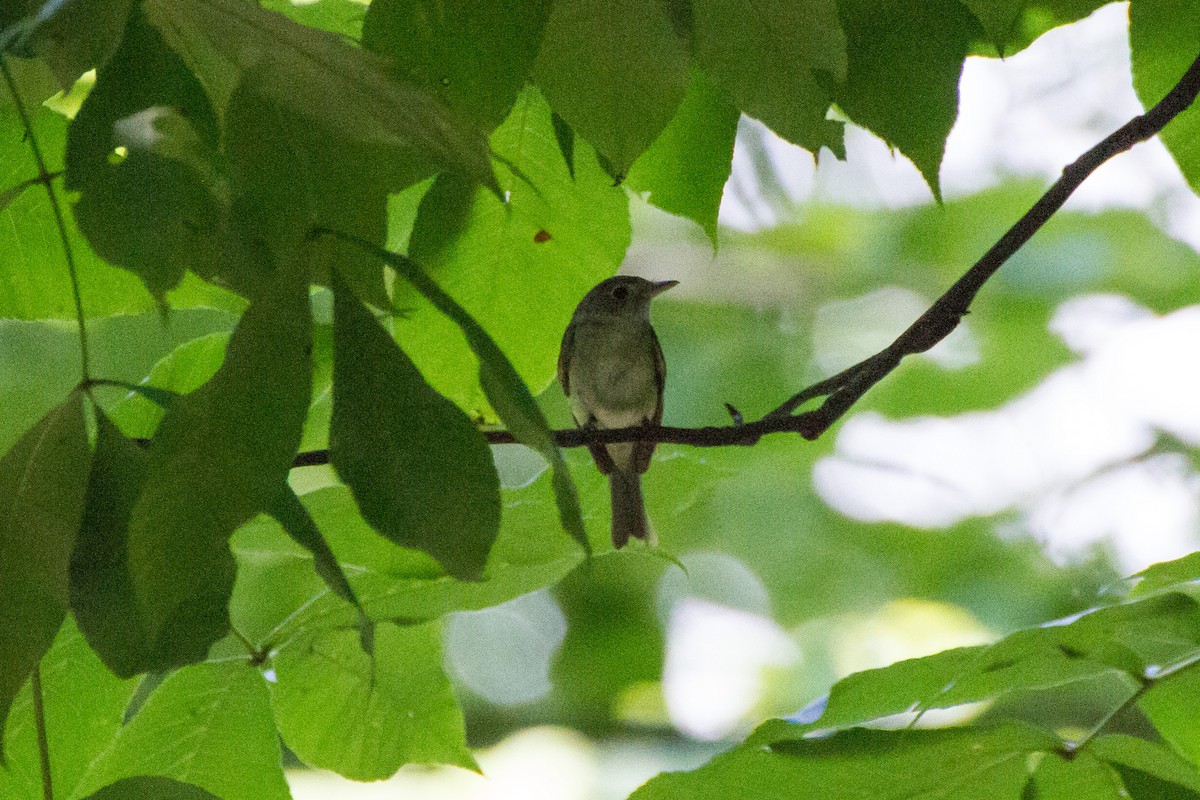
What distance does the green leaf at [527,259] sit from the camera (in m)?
1.14

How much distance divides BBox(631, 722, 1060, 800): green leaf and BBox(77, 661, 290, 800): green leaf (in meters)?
0.37

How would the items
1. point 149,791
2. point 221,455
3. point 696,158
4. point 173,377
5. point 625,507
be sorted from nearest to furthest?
point 221,455 < point 149,791 < point 696,158 < point 173,377 < point 625,507

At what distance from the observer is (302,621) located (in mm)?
1198

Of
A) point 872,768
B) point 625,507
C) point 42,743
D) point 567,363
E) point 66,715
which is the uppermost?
point 872,768

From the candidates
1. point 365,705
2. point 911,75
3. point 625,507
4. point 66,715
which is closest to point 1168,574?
point 911,75

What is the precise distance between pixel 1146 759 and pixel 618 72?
25.8 inches

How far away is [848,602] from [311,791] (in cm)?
242

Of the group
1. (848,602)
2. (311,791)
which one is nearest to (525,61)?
(311,791)

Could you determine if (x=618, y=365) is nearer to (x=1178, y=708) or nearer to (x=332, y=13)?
(x=332, y=13)

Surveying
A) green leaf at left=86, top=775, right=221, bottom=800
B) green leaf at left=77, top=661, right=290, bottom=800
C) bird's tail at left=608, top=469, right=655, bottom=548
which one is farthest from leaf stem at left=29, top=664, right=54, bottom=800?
bird's tail at left=608, top=469, right=655, bottom=548

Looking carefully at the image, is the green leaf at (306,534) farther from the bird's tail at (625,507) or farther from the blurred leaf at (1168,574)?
the bird's tail at (625,507)

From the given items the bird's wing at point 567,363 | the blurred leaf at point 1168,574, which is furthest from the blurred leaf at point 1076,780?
the bird's wing at point 567,363

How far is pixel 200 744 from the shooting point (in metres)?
1.11

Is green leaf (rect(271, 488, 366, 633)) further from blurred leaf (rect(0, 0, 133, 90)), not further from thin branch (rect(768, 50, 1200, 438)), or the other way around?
thin branch (rect(768, 50, 1200, 438))
